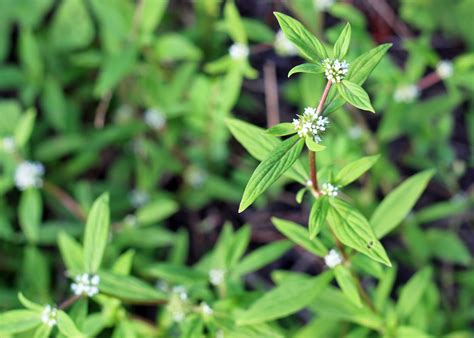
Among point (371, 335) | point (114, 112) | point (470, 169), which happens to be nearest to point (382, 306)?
point (371, 335)

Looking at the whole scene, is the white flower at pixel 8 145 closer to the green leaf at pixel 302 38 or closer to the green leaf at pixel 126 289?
the green leaf at pixel 126 289

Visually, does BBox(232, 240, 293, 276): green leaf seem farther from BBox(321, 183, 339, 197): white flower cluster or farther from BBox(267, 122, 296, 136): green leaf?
BBox(267, 122, 296, 136): green leaf

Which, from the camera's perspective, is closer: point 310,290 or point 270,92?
point 310,290

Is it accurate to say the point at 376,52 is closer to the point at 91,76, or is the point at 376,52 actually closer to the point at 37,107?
the point at 91,76

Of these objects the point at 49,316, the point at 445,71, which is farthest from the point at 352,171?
the point at 445,71

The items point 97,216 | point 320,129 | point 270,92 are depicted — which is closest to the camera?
point 320,129

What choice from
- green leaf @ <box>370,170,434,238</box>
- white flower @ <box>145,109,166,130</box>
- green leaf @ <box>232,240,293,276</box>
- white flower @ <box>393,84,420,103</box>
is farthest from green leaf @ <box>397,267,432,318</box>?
white flower @ <box>145,109,166,130</box>
